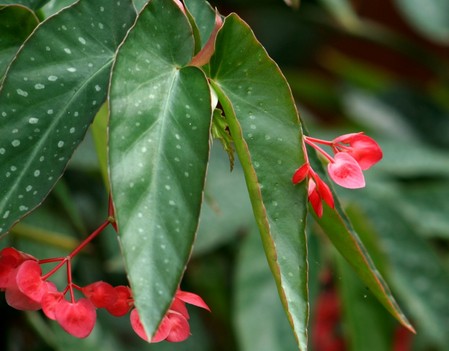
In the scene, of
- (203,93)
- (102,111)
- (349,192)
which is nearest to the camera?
(203,93)

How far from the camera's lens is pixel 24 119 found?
54cm

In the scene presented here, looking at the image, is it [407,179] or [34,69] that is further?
[407,179]

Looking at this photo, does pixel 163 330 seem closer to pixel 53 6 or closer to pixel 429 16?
pixel 53 6

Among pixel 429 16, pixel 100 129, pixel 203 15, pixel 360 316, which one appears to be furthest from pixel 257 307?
pixel 429 16

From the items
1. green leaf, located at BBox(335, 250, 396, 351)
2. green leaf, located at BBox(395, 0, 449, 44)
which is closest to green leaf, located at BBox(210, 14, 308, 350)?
green leaf, located at BBox(335, 250, 396, 351)

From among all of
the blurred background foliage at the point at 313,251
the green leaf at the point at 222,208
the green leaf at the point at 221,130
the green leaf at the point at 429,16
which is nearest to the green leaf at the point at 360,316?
the blurred background foliage at the point at 313,251

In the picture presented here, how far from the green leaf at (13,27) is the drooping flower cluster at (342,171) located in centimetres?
21

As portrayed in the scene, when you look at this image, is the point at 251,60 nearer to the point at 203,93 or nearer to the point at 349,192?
the point at 203,93

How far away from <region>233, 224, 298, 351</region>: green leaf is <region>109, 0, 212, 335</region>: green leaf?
65 centimetres

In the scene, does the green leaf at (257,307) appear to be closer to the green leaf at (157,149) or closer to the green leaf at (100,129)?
the green leaf at (100,129)

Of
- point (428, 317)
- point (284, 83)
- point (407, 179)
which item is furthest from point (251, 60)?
point (407, 179)

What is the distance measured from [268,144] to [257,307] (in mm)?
669

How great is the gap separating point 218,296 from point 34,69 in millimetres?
967

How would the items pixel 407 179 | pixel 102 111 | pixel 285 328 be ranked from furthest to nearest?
pixel 407 179 < pixel 285 328 < pixel 102 111
